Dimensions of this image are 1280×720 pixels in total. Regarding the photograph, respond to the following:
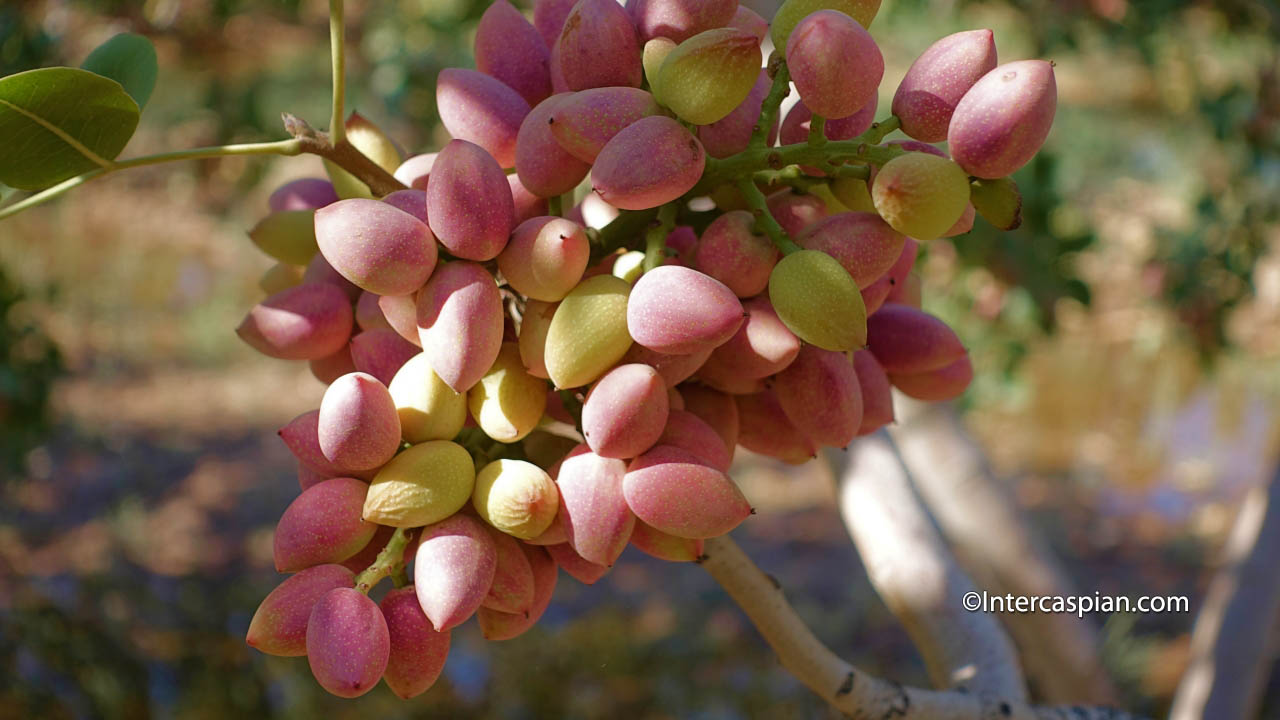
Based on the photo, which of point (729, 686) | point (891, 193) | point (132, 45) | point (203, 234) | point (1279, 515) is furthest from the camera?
point (203, 234)

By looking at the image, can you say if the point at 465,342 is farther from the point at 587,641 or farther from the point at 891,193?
the point at 587,641

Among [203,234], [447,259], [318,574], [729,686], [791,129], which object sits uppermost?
[791,129]

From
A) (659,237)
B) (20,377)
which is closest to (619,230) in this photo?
(659,237)

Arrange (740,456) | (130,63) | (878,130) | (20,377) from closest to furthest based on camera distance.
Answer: (878,130) → (130,63) → (20,377) → (740,456)

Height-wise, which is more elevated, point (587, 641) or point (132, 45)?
point (132, 45)

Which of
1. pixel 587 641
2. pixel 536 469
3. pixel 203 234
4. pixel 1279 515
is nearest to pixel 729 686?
pixel 587 641

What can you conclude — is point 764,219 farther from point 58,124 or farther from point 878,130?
point 58,124

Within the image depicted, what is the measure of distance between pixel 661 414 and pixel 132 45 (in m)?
0.37

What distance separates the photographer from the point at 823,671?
24.1 inches

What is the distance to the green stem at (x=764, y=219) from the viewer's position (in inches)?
17.0

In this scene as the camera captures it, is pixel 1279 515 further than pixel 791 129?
Yes

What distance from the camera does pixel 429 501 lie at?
44 cm

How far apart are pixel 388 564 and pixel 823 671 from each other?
0.30m

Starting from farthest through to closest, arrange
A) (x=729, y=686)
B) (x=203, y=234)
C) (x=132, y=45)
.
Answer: (x=203, y=234)
(x=729, y=686)
(x=132, y=45)
